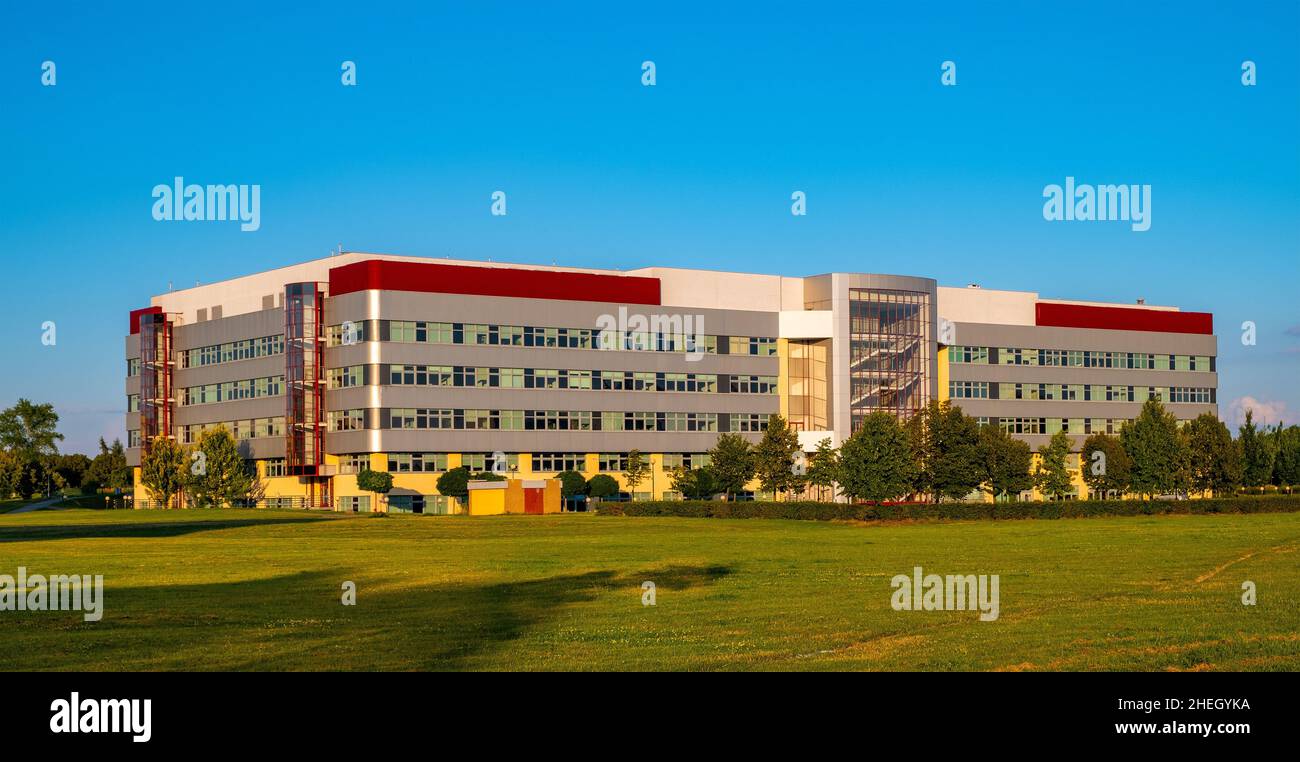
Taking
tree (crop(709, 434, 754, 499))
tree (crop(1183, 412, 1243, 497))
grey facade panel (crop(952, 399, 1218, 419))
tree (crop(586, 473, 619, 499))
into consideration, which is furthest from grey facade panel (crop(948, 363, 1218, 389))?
tree (crop(586, 473, 619, 499))

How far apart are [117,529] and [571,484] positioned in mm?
40785

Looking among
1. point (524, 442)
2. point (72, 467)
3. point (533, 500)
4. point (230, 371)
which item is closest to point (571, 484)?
point (533, 500)

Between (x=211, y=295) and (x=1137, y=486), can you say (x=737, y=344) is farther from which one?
(x=211, y=295)

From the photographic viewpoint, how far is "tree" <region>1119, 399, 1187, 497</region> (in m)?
100

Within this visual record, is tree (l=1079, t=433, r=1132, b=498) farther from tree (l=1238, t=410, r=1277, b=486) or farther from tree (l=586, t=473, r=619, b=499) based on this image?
tree (l=586, t=473, r=619, b=499)

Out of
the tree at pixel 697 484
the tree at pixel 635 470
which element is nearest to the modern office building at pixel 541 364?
the tree at pixel 635 470

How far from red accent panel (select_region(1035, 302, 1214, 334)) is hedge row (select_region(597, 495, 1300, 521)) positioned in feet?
139

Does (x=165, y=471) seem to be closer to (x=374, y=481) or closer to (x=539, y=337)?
(x=374, y=481)

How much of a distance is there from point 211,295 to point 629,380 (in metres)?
37.8

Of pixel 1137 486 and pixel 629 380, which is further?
pixel 629 380
